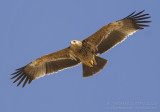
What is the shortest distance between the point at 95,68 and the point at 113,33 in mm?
1464

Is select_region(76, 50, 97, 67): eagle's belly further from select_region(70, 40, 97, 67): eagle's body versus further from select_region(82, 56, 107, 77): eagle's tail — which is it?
select_region(82, 56, 107, 77): eagle's tail

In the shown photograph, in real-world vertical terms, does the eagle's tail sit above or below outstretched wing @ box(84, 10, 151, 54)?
below

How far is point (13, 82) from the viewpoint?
14.6 metres

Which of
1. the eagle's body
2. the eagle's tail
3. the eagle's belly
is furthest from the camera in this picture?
the eagle's tail

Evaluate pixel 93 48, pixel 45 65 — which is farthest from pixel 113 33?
pixel 45 65

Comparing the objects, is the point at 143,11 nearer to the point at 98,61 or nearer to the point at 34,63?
the point at 98,61

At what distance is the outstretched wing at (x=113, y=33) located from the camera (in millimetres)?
14195

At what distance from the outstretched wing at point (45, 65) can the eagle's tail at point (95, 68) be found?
45cm

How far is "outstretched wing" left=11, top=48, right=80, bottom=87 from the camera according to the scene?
14.8 meters

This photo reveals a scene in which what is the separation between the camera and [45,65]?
15.0m

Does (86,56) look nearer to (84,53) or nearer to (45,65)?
(84,53)

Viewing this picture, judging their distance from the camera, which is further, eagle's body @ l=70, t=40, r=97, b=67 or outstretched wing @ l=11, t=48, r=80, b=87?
outstretched wing @ l=11, t=48, r=80, b=87

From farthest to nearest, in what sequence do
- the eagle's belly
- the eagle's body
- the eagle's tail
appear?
the eagle's tail
the eagle's belly
the eagle's body

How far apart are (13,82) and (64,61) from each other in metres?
2.08
